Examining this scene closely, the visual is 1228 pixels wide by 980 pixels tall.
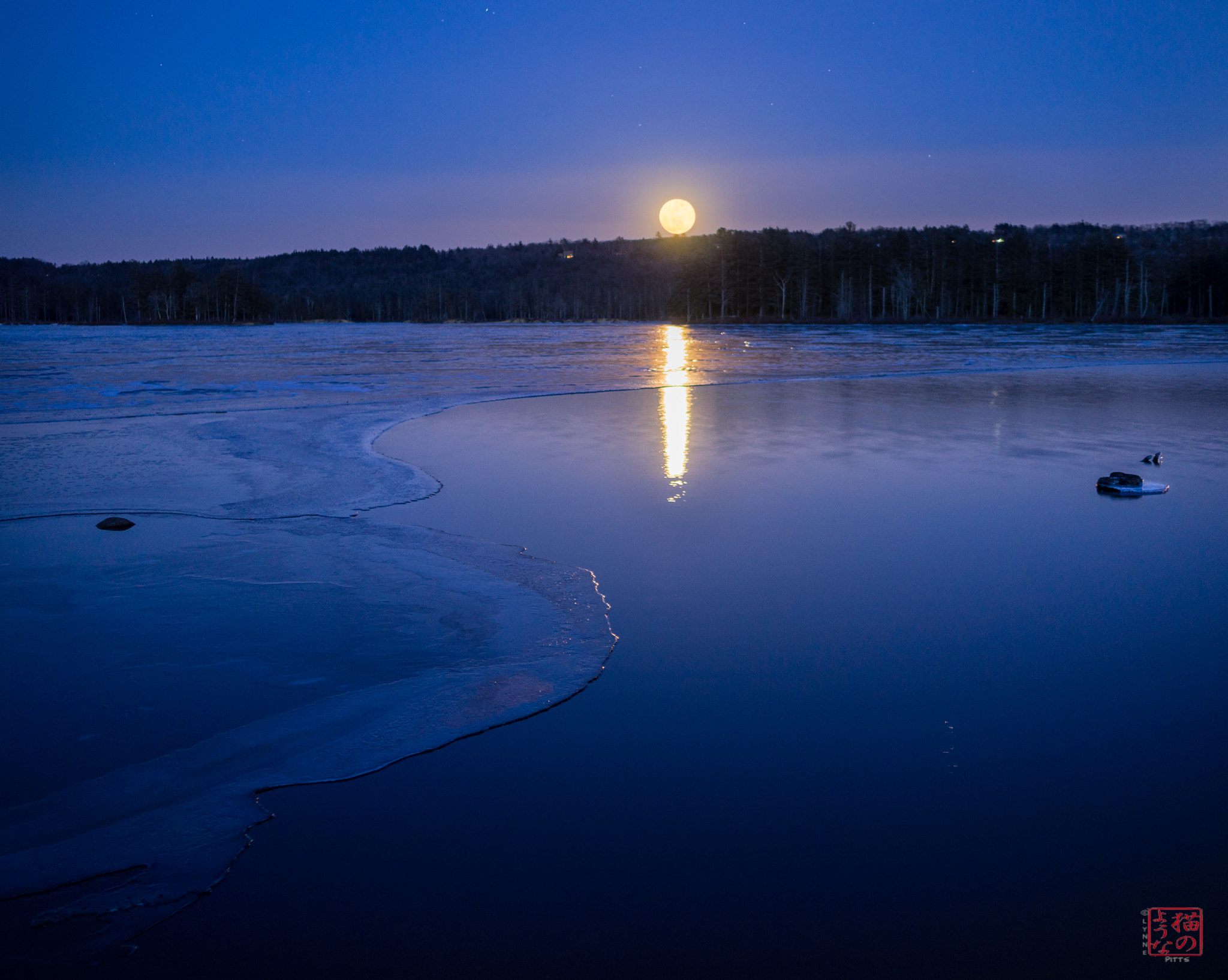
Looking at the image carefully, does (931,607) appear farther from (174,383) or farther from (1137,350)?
(1137,350)

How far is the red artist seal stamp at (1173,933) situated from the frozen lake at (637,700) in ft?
0.19

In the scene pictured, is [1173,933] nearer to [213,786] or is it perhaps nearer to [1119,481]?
[213,786]

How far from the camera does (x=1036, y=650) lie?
4.35 m

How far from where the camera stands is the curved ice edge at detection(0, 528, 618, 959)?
8.95ft

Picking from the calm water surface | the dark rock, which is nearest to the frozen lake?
the calm water surface

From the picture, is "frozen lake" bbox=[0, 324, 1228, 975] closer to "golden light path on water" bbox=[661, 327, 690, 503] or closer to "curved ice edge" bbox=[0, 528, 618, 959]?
"curved ice edge" bbox=[0, 528, 618, 959]

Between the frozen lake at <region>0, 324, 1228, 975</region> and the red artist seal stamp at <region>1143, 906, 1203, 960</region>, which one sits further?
the frozen lake at <region>0, 324, 1228, 975</region>

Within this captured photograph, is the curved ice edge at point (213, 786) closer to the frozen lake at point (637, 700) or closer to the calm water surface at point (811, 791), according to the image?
the frozen lake at point (637, 700)

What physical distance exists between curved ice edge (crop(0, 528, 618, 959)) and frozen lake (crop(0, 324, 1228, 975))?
0.8 inches

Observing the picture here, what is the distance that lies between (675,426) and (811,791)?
32.8ft

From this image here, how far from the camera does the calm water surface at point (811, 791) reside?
2.48m

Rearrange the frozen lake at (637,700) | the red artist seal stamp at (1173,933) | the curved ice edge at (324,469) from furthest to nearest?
the curved ice edge at (324,469), the frozen lake at (637,700), the red artist seal stamp at (1173,933)

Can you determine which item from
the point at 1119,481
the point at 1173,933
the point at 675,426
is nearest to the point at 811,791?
the point at 1173,933

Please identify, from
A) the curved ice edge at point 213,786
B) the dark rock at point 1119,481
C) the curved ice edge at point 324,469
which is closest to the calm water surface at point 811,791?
the curved ice edge at point 213,786
